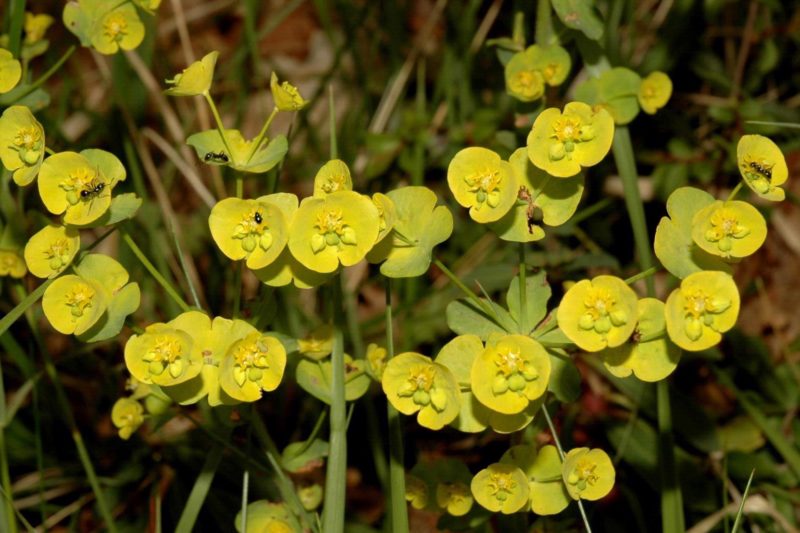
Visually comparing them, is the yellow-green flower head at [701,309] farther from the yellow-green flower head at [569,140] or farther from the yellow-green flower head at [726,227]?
the yellow-green flower head at [569,140]

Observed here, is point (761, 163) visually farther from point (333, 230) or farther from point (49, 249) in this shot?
point (49, 249)

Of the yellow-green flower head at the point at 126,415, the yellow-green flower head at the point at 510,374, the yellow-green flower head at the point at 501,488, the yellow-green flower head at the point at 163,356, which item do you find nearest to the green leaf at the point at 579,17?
the yellow-green flower head at the point at 510,374

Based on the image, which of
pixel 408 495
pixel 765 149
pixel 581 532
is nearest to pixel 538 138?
pixel 765 149

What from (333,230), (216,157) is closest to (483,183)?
(333,230)

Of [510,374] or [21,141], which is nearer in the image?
[510,374]

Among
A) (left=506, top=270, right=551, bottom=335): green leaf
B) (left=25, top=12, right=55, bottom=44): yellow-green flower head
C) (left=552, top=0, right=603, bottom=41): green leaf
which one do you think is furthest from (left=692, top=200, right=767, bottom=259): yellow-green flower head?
(left=25, top=12, right=55, bottom=44): yellow-green flower head
